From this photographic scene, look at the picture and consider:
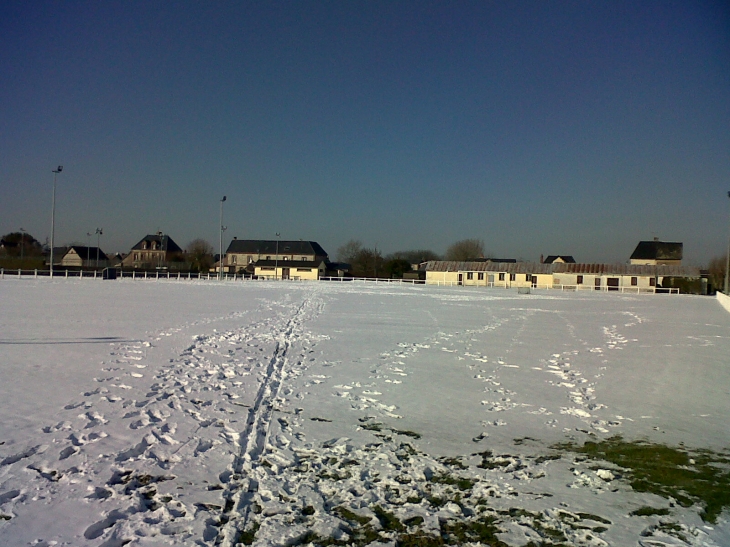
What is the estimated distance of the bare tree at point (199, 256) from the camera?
4215 inches

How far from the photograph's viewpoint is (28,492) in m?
4.55

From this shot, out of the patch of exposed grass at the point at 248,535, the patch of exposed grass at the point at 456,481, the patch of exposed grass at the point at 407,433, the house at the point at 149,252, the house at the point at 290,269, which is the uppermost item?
the house at the point at 149,252

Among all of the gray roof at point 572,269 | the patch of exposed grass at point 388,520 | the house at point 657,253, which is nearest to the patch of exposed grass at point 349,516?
the patch of exposed grass at point 388,520

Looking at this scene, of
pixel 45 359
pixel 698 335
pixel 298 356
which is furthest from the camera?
pixel 698 335

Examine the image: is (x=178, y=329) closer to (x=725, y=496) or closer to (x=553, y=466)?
(x=553, y=466)

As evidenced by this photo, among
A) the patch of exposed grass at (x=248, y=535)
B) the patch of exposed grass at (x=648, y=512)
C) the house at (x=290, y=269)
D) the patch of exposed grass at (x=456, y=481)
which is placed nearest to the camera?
the patch of exposed grass at (x=248, y=535)

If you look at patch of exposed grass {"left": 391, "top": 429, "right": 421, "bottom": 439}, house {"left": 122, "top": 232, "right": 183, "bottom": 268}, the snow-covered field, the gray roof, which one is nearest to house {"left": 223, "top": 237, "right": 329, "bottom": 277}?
house {"left": 122, "top": 232, "right": 183, "bottom": 268}

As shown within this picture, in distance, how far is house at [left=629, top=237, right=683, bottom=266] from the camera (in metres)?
87.6

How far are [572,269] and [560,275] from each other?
166cm

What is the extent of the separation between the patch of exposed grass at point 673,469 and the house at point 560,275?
211ft

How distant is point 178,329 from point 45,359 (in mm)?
5070

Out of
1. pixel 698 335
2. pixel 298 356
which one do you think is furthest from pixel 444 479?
pixel 698 335

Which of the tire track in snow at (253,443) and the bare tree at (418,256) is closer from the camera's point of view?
the tire track in snow at (253,443)

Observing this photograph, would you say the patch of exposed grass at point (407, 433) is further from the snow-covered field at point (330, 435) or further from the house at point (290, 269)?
the house at point (290, 269)
